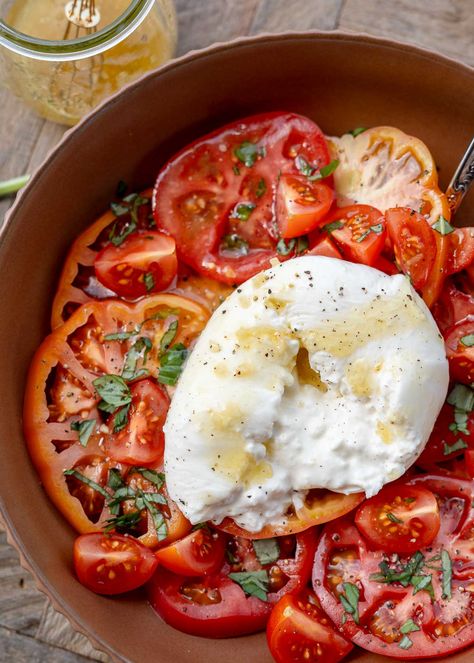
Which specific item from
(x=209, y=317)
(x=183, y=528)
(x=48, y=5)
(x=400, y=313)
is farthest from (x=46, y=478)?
(x=48, y=5)

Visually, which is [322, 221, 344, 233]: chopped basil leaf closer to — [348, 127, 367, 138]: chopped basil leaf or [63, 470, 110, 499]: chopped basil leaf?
[348, 127, 367, 138]: chopped basil leaf

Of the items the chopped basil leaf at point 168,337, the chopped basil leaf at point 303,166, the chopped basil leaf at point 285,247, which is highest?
the chopped basil leaf at point 303,166

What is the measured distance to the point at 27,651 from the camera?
9.70 ft

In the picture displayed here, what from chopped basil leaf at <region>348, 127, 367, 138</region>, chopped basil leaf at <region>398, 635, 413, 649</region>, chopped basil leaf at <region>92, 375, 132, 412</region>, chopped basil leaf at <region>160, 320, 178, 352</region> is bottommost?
chopped basil leaf at <region>398, 635, 413, 649</region>

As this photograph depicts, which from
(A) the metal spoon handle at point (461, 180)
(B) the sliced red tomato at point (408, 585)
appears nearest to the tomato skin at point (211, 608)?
(B) the sliced red tomato at point (408, 585)

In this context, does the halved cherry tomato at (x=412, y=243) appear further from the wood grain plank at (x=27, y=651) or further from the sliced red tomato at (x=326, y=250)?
the wood grain plank at (x=27, y=651)

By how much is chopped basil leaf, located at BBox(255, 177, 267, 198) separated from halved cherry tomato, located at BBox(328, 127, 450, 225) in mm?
230

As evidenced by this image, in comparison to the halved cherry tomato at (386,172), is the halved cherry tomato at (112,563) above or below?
below

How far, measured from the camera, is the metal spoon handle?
2689 mm

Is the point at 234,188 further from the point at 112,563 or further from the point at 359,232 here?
the point at 112,563

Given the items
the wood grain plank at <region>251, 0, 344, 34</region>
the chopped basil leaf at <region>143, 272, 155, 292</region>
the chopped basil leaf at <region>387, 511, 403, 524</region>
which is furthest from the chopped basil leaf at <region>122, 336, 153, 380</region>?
the wood grain plank at <region>251, 0, 344, 34</region>

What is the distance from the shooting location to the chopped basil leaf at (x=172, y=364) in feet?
8.81

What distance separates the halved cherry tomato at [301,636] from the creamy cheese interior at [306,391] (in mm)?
315

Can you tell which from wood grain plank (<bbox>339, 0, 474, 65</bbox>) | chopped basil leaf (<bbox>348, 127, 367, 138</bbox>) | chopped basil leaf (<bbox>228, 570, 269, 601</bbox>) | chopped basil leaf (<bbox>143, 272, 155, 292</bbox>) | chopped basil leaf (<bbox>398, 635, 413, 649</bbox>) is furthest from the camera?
wood grain plank (<bbox>339, 0, 474, 65</bbox>)
